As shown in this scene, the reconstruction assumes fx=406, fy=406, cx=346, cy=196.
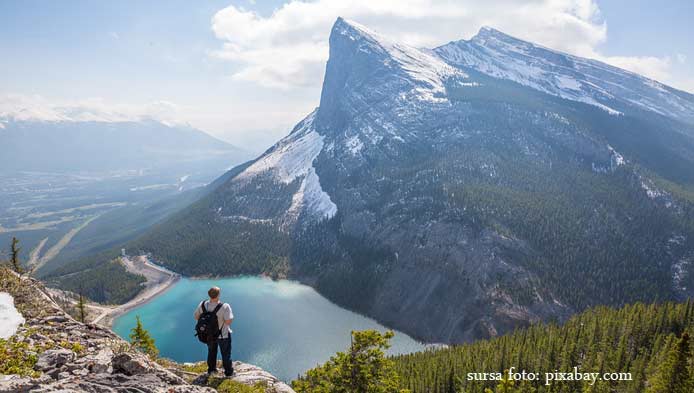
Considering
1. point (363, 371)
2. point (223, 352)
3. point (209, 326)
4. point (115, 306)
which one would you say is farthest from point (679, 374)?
point (115, 306)

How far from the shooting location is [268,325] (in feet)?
481

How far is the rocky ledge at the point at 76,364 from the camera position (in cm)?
1588

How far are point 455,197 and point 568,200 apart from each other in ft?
191

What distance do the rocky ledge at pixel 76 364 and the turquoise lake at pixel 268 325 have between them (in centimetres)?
9790

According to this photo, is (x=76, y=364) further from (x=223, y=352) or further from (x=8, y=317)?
(x=8, y=317)

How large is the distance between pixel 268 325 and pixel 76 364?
135339 mm

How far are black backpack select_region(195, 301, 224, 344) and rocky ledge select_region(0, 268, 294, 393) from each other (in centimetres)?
224

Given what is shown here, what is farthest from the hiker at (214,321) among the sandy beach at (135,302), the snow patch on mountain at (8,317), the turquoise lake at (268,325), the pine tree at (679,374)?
the sandy beach at (135,302)

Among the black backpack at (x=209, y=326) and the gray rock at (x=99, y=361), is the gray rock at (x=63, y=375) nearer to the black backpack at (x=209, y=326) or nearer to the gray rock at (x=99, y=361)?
the gray rock at (x=99, y=361)

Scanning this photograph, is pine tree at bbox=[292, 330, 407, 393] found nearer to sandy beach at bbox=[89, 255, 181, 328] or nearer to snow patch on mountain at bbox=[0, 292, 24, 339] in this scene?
snow patch on mountain at bbox=[0, 292, 24, 339]

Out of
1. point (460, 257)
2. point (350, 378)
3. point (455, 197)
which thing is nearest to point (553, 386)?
point (350, 378)

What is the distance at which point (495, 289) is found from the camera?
146 meters

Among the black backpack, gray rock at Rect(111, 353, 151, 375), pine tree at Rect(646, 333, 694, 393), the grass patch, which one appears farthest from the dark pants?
pine tree at Rect(646, 333, 694, 393)

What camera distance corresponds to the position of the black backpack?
20866 mm
